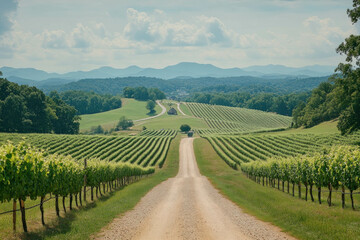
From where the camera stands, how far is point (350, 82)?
47.4m

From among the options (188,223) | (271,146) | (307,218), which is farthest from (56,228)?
(271,146)

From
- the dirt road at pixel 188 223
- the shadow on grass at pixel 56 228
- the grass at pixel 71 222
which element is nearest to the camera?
the shadow on grass at pixel 56 228

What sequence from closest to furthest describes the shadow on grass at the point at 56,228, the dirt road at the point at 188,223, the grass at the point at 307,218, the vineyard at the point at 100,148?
the grass at the point at 307,218 < the shadow on grass at the point at 56,228 < the dirt road at the point at 188,223 < the vineyard at the point at 100,148

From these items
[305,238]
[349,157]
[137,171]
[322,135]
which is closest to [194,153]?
[322,135]

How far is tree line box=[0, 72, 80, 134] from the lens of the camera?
114188mm

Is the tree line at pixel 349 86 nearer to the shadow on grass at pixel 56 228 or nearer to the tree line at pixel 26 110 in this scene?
the shadow on grass at pixel 56 228

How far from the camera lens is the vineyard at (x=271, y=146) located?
76.3 metres

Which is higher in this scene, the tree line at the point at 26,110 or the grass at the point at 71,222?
the tree line at the point at 26,110

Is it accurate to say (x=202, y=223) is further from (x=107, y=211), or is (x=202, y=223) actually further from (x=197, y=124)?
(x=197, y=124)

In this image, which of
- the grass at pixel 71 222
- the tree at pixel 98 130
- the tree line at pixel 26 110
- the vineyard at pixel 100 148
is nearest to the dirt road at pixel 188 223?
the grass at pixel 71 222

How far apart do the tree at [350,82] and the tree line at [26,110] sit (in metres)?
102

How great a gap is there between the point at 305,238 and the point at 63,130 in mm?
140324

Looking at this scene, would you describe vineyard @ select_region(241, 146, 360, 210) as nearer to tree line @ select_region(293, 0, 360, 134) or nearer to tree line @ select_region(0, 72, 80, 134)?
tree line @ select_region(293, 0, 360, 134)

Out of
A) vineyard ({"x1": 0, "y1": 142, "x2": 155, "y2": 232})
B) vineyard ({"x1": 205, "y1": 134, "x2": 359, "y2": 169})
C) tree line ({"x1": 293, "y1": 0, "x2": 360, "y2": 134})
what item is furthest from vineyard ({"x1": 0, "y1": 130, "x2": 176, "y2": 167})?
vineyard ({"x1": 0, "y1": 142, "x2": 155, "y2": 232})
